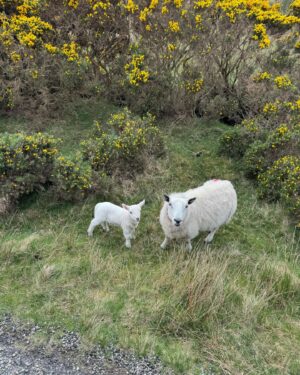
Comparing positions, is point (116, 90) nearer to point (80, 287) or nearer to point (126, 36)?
point (126, 36)

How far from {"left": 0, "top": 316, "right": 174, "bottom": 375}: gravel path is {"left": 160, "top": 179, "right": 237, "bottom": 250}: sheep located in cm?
260

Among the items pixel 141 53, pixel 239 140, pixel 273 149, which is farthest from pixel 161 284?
pixel 141 53

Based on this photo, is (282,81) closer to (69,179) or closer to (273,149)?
(273,149)

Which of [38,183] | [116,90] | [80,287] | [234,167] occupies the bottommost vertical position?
[80,287]

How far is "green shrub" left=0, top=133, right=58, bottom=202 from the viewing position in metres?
8.31

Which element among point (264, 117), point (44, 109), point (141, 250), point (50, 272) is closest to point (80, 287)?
point (50, 272)

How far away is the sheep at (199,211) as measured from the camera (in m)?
7.08

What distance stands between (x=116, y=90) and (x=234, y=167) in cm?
468

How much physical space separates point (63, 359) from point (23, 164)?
485 centimetres

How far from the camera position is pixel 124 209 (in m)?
7.48

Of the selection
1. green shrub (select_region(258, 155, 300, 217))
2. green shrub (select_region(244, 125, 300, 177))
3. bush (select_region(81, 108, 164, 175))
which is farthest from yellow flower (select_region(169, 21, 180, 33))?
green shrub (select_region(258, 155, 300, 217))

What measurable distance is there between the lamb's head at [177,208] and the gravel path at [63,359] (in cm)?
249

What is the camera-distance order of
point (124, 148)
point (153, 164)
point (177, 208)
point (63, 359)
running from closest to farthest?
point (63, 359) → point (177, 208) → point (124, 148) → point (153, 164)

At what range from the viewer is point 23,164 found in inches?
334
